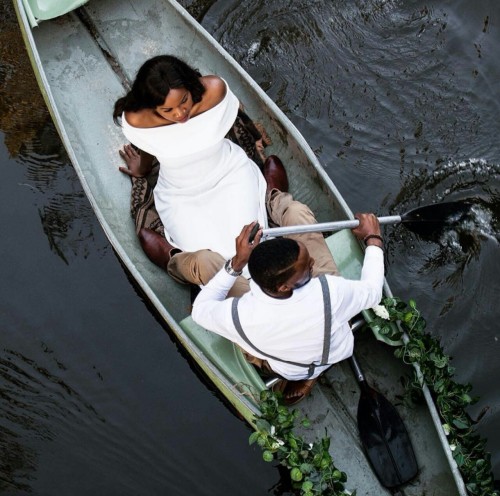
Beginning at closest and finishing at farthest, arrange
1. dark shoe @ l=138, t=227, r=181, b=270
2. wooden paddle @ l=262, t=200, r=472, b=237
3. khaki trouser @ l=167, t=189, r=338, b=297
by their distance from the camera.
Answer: khaki trouser @ l=167, t=189, r=338, b=297 → dark shoe @ l=138, t=227, r=181, b=270 → wooden paddle @ l=262, t=200, r=472, b=237

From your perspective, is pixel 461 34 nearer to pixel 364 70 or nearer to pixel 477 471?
pixel 364 70

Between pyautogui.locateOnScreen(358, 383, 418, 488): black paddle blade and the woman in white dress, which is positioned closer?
pyautogui.locateOnScreen(358, 383, 418, 488): black paddle blade

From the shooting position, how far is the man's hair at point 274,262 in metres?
3.23

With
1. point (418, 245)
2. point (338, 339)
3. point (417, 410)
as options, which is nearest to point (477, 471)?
point (417, 410)

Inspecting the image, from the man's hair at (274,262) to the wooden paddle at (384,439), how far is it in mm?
1185

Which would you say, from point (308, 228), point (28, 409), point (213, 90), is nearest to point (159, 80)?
point (213, 90)

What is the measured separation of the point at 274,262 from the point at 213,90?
1524 millimetres

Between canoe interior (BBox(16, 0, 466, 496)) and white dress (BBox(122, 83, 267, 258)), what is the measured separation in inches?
16.0

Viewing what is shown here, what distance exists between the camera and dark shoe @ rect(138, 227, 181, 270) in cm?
461

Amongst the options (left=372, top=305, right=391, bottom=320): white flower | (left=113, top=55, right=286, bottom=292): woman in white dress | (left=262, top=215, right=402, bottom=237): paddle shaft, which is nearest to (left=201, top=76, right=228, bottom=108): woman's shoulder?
(left=113, top=55, right=286, bottom=292): woman in white dress

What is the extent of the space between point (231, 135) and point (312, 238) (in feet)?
3.74

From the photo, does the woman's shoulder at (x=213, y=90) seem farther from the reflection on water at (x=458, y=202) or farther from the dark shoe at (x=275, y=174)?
the reflection on water at (x=458, y=202)

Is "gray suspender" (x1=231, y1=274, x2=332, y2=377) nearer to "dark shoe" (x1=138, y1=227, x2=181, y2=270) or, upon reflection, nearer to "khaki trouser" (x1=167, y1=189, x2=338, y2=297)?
"khaki trouser" (x1=167, y1=189, x2=338, y2=297)

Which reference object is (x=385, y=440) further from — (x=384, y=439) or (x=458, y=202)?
(x=458, y=202)
